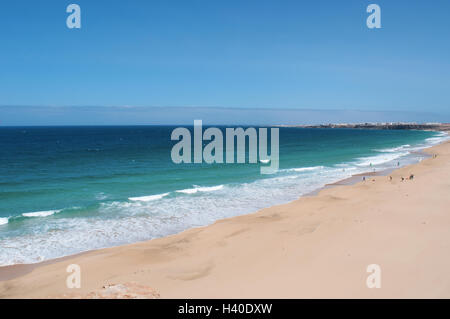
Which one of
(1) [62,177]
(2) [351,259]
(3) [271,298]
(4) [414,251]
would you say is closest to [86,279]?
(3) [271,298]

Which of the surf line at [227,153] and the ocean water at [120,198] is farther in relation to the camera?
the surf line at [227,153]

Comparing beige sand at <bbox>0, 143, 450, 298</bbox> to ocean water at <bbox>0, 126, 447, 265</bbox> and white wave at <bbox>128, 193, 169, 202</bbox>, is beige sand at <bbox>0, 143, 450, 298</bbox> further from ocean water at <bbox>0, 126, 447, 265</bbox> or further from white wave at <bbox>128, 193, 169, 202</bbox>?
white wave at <bbox>128, 193, 169, 202</bbox>

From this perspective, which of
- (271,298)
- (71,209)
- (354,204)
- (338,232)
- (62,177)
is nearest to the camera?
(271,298)

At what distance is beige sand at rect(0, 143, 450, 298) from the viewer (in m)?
7.15

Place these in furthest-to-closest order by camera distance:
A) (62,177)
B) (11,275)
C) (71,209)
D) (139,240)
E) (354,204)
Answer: (62,177) < (71,209) < (354,204) < (139,240) < (11,275)

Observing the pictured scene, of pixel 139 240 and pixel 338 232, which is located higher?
pixel 338 232

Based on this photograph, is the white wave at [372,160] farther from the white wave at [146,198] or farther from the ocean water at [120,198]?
the white wave at [146,198]

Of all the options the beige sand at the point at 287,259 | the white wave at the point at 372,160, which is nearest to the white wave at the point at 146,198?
the beige sand at the point at 287,259

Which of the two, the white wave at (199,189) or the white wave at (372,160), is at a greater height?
the white wave at (372,160)

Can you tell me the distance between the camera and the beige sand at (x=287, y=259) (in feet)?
23.5

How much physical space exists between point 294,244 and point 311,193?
11.1 m

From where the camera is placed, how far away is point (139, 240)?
511 inches

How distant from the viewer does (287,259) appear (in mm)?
9000

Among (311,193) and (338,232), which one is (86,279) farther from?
(311,193)
